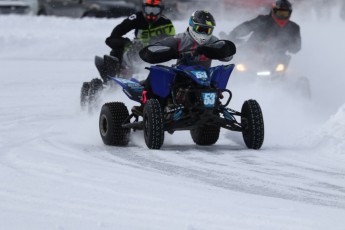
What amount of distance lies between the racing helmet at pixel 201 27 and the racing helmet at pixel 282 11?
246 inches

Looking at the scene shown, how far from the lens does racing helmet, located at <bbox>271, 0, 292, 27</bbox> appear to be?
671 inches

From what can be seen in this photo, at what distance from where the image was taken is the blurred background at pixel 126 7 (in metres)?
29.9

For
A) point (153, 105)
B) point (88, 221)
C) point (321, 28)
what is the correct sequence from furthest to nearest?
point (321, 28) → point (153, 105) → point (88, 221)

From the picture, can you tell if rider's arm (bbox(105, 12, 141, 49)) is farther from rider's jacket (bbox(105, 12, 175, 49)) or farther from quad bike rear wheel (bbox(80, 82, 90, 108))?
quad bike rear wheel (bbox(80, 82, 90, 108))

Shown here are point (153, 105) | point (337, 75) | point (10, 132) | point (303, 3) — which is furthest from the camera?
point (303, 3)

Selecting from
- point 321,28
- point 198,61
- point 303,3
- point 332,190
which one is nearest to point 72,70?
point 321,28

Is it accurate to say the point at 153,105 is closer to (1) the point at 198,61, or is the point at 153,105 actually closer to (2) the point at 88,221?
(1) the point at 198,61

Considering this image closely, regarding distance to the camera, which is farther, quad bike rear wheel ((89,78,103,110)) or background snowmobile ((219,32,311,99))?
background snowmobile ((219,32,311,99))

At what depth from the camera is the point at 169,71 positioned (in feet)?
35.5

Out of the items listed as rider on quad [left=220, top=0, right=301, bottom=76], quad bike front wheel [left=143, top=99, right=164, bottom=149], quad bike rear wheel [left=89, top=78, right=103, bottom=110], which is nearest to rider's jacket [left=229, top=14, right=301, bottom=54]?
rider on quad [left=220, top=0, right=301, bottom=76]

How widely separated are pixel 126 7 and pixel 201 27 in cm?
2069

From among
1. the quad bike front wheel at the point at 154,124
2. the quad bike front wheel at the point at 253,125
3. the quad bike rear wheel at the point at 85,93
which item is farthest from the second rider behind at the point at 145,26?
the quad bike front wheel at the point at 154,124

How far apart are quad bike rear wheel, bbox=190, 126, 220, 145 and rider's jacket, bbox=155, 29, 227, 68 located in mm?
773

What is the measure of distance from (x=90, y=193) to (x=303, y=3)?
22.5 metres
